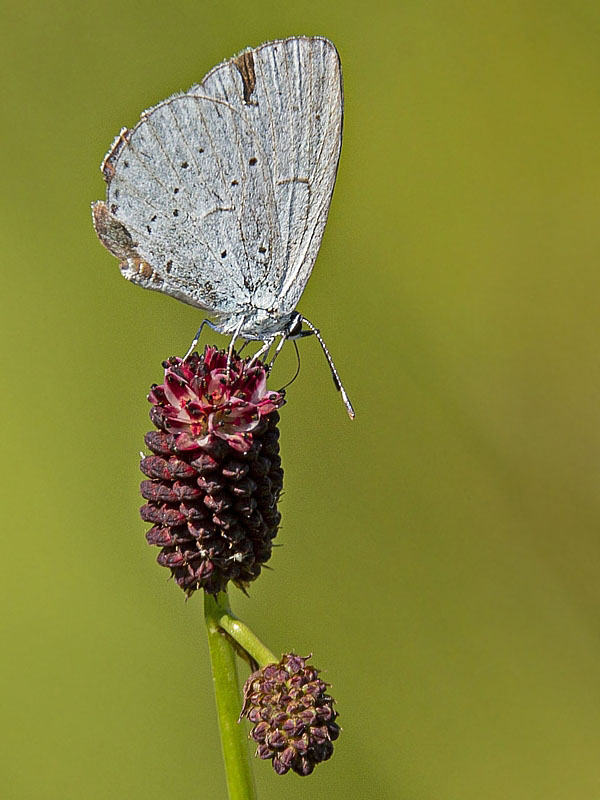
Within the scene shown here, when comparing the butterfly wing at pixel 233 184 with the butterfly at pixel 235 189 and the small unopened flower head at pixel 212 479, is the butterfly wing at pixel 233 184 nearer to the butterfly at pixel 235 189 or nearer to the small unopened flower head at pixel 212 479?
the butterfly at pixel 235 189

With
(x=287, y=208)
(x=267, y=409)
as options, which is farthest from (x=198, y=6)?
(x=267, y=409)

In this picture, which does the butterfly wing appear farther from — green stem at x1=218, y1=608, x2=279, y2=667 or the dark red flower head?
green stem at x1=218, y1=608, x2=279, y2=667

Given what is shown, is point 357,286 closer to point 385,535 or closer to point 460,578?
point 385,535

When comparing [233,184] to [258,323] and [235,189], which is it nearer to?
[235,189]

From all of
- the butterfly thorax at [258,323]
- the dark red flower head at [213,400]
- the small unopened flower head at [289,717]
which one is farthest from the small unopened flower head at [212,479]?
the butterfly thorax at [258,323]

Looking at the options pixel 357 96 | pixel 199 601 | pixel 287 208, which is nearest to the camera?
pixel 287 208

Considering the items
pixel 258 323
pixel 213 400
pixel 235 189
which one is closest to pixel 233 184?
pixel 235 189
